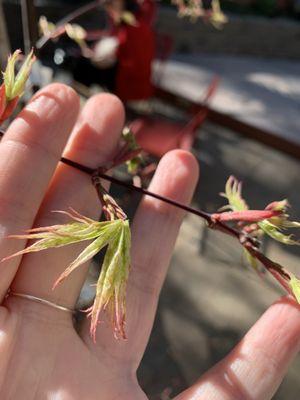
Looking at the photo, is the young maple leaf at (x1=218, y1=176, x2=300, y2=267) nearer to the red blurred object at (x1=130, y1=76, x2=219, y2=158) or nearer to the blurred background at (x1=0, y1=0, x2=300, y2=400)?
the blurred background at (x1=0, y1=0, x2=300, y2=400)

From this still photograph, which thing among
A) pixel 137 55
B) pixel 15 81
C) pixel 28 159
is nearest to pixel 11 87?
pixel 15 81

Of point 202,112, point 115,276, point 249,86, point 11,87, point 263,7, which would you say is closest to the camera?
→ point 115,276

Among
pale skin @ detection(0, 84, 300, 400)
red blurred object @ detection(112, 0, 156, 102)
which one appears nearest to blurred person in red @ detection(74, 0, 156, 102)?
red blurred object @ detection(112, 0, 156, 102)

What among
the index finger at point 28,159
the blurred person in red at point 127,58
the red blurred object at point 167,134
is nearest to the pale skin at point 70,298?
the index finger at point 28,159

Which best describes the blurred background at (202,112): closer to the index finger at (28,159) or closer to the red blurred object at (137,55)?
the red blurred object at (137,55)

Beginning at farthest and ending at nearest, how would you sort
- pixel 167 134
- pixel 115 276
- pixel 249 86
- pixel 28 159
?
pixel 249 86, pixel 167 134, pixel 28 159, pixel 115 276

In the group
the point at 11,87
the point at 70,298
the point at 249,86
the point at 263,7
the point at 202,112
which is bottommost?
the point at 70,298

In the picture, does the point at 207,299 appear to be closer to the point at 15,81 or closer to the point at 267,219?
the point at 267,219
